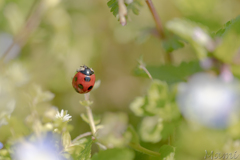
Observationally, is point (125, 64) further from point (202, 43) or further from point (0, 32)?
point (202, 43)

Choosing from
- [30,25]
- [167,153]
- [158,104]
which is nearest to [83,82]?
[158,104]

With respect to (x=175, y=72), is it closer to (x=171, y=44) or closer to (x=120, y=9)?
(x=171, y=44)

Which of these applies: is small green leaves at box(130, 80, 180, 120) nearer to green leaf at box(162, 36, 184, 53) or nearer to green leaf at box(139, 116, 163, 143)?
green leaf at box(139, 116, 163, 143)

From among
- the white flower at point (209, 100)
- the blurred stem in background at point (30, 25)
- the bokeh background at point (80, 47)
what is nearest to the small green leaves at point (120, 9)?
the white flower at point (209, 100)

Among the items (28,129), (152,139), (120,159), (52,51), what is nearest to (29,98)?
(28,129)

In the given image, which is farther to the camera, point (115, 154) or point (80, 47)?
point (80, 47)

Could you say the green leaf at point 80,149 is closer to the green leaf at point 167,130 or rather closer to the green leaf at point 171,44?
the green leaf at point 167,130

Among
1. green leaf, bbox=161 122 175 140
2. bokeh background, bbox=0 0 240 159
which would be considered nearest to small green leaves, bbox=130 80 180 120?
green leaf, bbox=161 122 175 140
